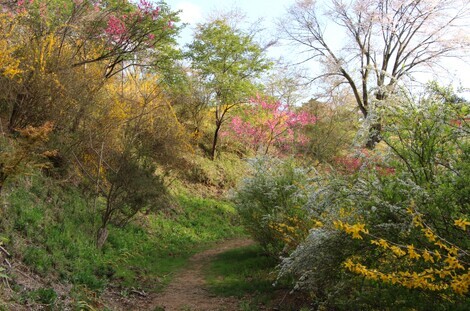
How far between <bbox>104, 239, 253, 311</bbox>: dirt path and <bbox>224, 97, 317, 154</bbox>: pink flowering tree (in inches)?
516

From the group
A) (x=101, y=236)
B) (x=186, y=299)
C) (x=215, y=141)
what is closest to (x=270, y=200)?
(x=186, y=299)

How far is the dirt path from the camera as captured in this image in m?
6.55

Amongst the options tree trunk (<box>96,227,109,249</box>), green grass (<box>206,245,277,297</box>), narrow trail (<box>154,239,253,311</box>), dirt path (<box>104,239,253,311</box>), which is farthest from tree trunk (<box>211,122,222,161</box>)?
tree trunk (<box>96,227,109,249</box>)

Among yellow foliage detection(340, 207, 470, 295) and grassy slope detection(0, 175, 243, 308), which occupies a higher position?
yellow foliage detection(340, 207, 470, 295)

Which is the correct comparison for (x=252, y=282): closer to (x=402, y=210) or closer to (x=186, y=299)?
(x=186, y=299)

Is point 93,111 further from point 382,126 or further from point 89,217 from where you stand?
point 382,126

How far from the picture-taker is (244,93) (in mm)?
19625

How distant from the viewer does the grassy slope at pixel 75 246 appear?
19.2 ft

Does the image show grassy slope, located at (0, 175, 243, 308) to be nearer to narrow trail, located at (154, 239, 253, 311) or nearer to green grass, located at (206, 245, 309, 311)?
narrow trail, located at (154, 239, 253, 311)

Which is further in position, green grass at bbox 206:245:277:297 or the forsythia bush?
green grass at bbox 206:245:277:297

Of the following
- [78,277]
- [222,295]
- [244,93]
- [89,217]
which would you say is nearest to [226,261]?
[222,295]

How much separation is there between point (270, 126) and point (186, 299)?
15.7 m

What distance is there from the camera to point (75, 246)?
7.59m

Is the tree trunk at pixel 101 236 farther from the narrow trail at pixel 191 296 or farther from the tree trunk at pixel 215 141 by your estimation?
the tree trunk at pixel 215 141
